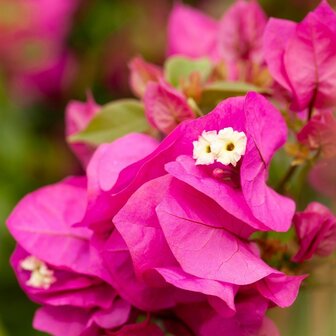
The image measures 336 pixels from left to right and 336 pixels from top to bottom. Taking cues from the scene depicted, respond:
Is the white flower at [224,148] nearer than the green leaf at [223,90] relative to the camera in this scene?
Yes

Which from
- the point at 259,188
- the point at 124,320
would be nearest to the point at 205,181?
the point at 259,188

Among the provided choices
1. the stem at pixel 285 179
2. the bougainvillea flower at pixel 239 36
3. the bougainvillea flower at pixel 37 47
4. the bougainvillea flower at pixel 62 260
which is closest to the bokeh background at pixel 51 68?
the bougainvillea flower at pixel 37 47

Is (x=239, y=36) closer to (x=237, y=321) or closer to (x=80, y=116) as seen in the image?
(x=80, y=116)

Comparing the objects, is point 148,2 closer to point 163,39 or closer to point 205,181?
point 163,39

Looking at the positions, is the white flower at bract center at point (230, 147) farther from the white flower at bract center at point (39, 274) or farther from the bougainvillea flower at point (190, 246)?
the white flower at bract center at point (39, 274)

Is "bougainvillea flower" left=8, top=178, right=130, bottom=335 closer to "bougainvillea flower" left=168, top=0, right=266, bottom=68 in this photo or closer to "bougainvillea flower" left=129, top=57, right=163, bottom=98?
"bougainvillea flower" left=129, top=57, right=163, bottom=98
